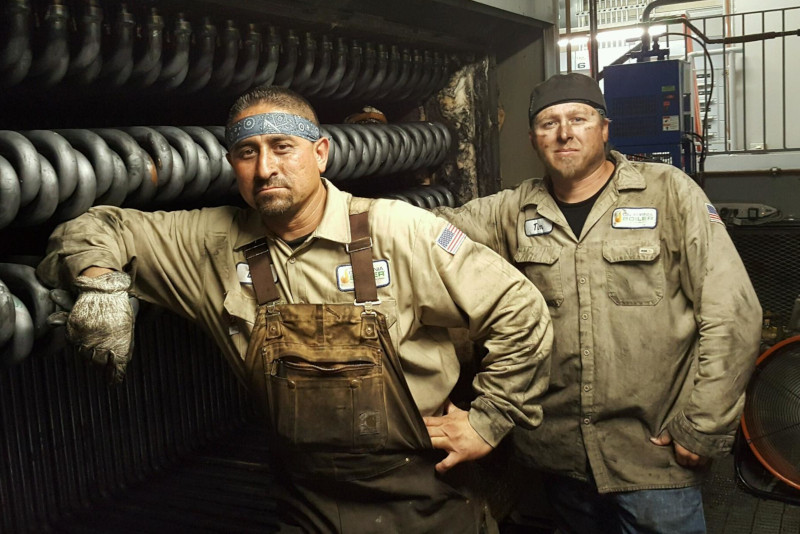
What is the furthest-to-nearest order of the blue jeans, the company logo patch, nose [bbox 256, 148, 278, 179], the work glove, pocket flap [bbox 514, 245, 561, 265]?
pocket flap [bbox 514, 245, 561, 265], the blue jeans, the company logo patch, nose [bbox 256, 148, 278, 179], the work glove

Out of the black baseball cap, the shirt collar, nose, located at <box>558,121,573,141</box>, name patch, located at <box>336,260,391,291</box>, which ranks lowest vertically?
name patch, located at <box>336,260,391,291</box>

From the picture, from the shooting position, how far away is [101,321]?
56.6 inches

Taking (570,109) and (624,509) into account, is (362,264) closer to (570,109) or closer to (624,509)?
(570,109)

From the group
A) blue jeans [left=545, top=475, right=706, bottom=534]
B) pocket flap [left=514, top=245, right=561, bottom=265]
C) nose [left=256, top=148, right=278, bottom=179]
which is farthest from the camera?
pocket flap [left=514, top=245, right=561, bottom=265]

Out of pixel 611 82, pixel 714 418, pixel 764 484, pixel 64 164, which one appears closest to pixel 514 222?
pixel 714 418

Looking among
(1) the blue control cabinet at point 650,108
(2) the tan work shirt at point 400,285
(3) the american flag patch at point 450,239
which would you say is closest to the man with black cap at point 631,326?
(2) the tan work shirt at point 400,285

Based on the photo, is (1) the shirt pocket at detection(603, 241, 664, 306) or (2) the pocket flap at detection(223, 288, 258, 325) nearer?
(2) the pocket flap at detection(223, 288, 258, 325)

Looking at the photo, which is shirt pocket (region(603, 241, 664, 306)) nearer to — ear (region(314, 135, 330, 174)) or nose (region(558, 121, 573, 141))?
nose (region(558, 121, 573, 141))

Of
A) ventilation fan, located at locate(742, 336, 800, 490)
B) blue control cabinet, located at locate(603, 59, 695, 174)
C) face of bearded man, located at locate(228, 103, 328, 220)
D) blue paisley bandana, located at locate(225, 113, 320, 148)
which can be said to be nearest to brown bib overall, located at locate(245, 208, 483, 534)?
face of bearded man, located at locate(228, 103, 328, 220)

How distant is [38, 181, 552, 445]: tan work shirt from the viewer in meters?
1.67

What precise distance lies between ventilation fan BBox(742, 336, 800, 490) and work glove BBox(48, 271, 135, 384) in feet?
8.85

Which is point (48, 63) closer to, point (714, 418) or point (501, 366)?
point (501, 366)

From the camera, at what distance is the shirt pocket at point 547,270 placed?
80.1 inches

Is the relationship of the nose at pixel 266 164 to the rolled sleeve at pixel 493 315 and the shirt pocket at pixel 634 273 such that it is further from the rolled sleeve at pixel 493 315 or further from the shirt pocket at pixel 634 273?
the shirt pocket at pixel 634 273
